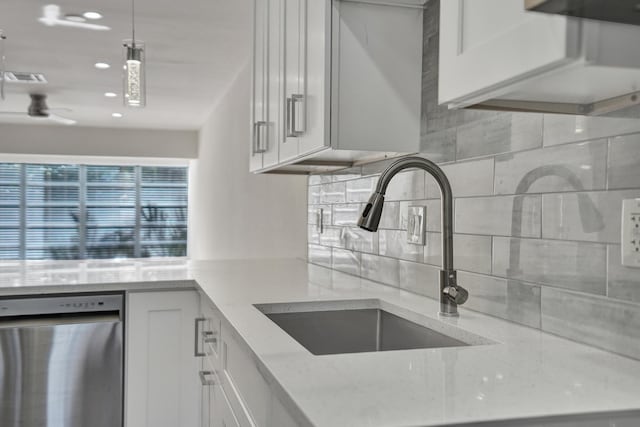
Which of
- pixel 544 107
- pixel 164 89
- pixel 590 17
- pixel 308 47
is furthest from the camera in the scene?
pixel 164 89

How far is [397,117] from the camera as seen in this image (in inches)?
67.9

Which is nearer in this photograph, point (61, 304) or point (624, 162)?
point (624, 162)

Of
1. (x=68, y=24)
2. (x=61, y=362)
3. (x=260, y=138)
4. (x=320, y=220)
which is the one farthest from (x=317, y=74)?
(x=68, y=24)

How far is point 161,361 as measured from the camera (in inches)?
90.2

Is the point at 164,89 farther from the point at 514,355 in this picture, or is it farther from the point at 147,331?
the point at 514,355

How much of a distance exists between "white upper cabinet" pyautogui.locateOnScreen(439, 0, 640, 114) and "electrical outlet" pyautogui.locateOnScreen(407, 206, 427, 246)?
726 mm

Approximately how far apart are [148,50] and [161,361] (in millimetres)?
2681

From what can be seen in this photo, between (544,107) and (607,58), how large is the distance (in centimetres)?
29

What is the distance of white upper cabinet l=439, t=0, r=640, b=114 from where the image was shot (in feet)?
2.43

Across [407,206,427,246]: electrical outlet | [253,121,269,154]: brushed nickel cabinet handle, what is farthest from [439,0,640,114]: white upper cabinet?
[253,121,269,154]: brushed nickel cabinet handle

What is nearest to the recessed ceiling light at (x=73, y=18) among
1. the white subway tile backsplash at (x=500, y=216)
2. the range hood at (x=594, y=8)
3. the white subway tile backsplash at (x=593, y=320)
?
the white subway tile backsplash at (x=500, y=216)

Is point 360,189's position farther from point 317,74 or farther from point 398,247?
point 317,74

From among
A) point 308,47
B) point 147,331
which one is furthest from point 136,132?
point 308,47

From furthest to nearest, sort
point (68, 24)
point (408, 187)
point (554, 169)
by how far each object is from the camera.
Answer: point (68, 24) → point (408, 187) → point (554, 169)
